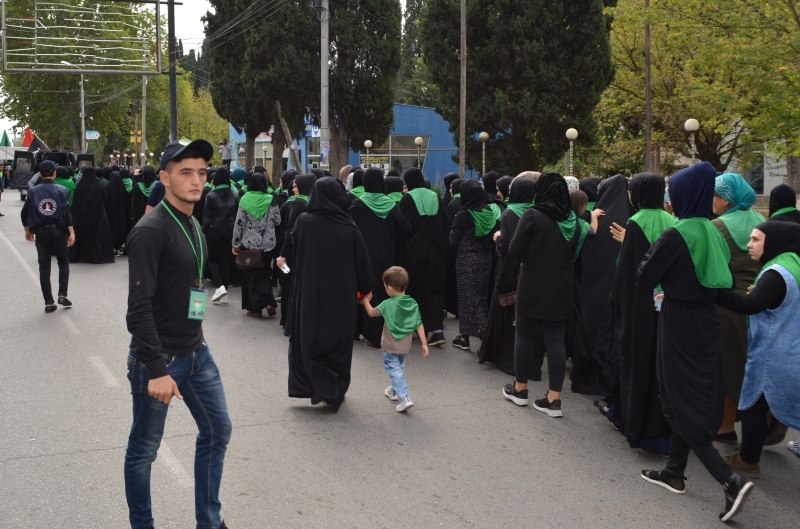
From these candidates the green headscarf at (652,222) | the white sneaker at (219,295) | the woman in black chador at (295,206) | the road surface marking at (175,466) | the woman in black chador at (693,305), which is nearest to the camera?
the woman in black chador at (693,305)

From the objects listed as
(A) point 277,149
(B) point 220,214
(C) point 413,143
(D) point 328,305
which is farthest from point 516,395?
(C) point 413,143

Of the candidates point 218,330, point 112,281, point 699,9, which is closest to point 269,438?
point 218,330

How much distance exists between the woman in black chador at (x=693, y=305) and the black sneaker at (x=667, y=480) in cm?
31

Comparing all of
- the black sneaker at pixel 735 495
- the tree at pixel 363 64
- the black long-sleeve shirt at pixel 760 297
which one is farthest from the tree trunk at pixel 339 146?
the black sneaker at pixel 735 495

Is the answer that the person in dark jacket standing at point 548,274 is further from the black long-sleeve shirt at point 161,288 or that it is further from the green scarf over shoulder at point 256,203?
the green scarf over shoulder at point 256,203

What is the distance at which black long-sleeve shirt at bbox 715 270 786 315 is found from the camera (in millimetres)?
5133

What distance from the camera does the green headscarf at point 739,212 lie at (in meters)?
6.25

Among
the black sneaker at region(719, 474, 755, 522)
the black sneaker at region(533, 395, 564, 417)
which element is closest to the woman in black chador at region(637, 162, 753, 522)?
the black sneaker at region(719, 474, 755, 522)

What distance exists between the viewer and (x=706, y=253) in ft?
16.9

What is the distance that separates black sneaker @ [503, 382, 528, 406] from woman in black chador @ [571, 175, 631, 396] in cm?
71

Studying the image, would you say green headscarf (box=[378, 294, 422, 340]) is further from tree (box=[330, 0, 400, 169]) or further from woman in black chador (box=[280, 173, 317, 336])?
tree (box=[330, 0, 400, 169])

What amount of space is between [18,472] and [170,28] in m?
25.0

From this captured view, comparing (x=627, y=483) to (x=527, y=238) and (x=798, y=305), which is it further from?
(x=527, y=238)

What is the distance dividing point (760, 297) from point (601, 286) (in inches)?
94.6
